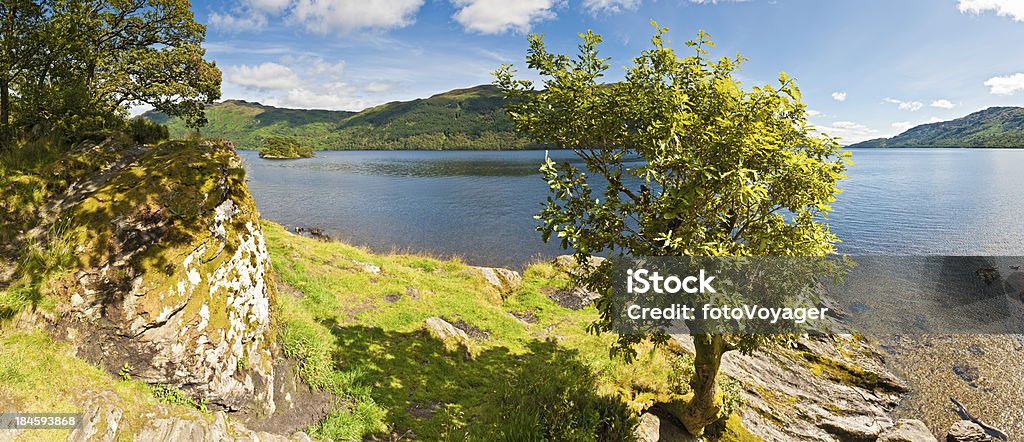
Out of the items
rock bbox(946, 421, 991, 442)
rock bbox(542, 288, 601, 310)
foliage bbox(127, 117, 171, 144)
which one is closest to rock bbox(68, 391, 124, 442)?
foliage bbox(127, 117, 171, 144)

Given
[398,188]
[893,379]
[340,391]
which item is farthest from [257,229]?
[398,188]

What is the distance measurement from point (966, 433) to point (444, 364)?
20.2 m

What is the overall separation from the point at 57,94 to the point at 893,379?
32945 millimetres

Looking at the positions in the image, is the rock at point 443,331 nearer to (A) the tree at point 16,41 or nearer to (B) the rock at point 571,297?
(B) the rock at point 571,297

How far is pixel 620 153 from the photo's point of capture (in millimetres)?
9859

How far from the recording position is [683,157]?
24.2ft

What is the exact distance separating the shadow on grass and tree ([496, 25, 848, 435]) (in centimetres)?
191

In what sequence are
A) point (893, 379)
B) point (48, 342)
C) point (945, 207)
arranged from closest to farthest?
point (48, 342) → point (893, 379) → point (945, 207)

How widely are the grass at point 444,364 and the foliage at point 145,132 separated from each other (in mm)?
5755

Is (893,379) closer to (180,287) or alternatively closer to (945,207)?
(180,287)

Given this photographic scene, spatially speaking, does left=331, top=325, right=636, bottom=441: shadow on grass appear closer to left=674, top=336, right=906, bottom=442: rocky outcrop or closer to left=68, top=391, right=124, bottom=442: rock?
left=68, top=391, right=124, bottom=442: rock

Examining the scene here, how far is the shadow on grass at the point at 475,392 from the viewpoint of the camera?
9617mm

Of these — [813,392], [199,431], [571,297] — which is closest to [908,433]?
[813,392]

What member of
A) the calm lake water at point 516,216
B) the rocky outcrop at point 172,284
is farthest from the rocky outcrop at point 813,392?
the rocky outcrop at point 172,284
